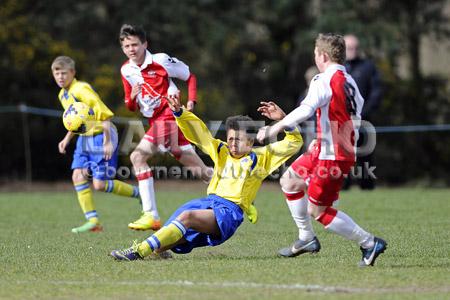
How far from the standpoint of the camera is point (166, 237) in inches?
275

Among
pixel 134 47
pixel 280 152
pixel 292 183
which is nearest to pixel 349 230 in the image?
pixel 292 183

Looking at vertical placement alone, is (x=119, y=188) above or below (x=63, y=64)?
below

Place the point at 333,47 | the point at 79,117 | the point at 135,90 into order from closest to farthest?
Answer: the point at 333,47 < the point at 135,90 < the point at 79,117

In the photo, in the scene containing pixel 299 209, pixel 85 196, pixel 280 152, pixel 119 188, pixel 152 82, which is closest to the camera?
pixel 280 152

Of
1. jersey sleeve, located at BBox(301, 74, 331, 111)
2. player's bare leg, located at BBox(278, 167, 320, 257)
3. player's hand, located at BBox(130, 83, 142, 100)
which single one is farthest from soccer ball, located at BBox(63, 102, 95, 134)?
jersey sleeve, located at BBox(301, 74, 331, 111)

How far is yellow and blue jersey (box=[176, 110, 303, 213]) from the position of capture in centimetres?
733

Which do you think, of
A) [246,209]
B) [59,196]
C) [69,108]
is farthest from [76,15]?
[246,209]

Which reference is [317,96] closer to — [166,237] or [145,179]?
[166,237]

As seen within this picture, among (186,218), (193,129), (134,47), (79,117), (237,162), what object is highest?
(134,47)

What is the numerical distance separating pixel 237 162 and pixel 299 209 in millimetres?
645

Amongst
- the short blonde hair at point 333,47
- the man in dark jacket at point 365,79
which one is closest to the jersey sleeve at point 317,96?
the short blonde hair at point 333,47

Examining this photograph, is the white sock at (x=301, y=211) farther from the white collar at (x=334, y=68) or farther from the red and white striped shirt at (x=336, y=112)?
the white collar at (x=334, y=68)

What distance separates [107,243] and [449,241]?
125 inches

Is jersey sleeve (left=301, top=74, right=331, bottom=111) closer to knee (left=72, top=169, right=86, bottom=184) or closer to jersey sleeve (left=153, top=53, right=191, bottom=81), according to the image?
jersey sleeve (left=153, top=53, right=191, bottom=81)
